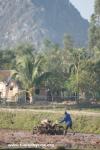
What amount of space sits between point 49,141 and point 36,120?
12935mm

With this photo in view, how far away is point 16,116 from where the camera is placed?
48.7 m

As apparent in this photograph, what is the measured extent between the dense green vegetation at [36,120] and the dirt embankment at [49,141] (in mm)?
5836

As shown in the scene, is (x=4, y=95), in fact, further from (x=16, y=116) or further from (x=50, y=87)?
(x=16, y=116)

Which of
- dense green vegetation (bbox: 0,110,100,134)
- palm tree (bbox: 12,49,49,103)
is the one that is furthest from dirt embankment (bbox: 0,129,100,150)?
palm tree (bbox: 12,49,49,103)

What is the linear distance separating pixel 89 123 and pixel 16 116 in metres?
8.02

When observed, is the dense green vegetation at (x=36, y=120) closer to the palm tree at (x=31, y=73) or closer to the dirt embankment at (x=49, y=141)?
the dirt embankment at (x=49, y=141)

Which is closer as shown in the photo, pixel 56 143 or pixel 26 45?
pixel 56 143

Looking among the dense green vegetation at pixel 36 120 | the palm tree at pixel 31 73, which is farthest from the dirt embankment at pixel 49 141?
the palm tree at pixel 31 73

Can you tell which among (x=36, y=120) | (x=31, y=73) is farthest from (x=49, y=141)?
(x=31, y=73)

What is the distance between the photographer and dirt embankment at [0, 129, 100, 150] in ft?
104

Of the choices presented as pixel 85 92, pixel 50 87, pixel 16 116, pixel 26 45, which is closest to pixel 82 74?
pixel 85 92

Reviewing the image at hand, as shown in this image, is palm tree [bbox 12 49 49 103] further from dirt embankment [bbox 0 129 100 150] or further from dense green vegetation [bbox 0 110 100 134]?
dirt embankment [bbox 0 129 100 150]

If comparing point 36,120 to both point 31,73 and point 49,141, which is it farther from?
point 31,73

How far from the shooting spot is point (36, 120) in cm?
4691
